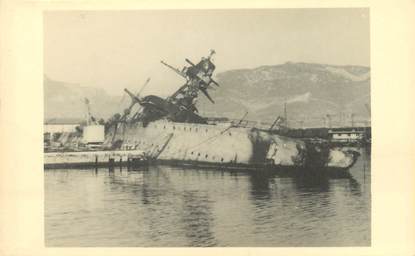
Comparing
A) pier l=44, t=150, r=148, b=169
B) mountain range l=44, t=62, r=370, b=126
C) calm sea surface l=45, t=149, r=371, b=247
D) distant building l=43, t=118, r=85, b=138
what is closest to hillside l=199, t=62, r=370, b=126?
mountain range l=44, t=62, r=370, b=126

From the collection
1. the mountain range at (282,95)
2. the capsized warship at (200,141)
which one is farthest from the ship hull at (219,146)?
the mountain range at (282,95)

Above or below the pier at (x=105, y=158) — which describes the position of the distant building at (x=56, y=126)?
above

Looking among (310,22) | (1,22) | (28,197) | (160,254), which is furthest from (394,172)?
(1,22)

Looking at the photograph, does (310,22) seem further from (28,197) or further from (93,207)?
(28,197)

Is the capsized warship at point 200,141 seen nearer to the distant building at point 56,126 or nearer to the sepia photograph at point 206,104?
the sepia photograph at point 206,104

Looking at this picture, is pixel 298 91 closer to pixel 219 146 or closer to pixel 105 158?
pixel 219 146

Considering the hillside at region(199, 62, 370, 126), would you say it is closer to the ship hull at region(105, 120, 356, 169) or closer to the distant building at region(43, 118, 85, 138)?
the ship hull at region(105, 120, 356, 169)
